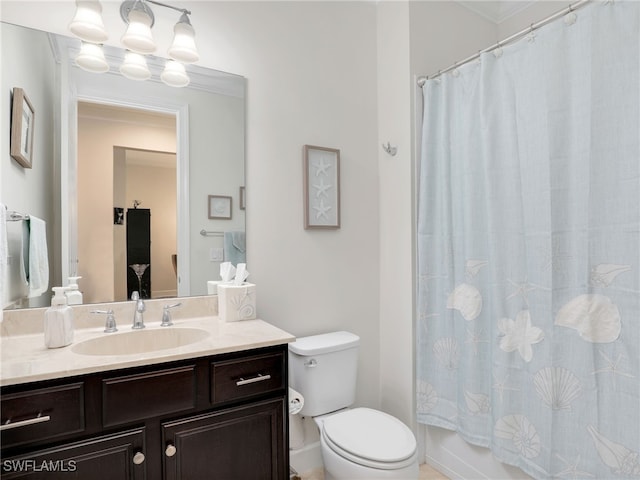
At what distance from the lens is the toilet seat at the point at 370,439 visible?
145 cm

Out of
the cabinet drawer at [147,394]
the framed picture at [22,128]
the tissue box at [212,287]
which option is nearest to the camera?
the cabinet drawer at [147,394]

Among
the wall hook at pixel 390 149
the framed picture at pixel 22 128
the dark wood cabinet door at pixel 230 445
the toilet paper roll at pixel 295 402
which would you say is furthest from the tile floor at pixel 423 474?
the framed picture at pixel 22 128

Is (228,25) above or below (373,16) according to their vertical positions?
below

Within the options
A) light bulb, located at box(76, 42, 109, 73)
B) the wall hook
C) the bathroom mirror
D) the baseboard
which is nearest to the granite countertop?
the bathroom mirror

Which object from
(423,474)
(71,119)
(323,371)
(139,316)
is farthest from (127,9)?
(423,474)

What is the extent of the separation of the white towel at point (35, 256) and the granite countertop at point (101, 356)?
0.19m

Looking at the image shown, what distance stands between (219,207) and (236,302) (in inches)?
18.4

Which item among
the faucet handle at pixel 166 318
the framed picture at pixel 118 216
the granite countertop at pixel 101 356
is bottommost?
the granite countertop at pixel 101 356

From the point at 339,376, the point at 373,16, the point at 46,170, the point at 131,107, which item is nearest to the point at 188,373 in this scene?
the point at 339,376

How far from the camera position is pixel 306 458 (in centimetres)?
202

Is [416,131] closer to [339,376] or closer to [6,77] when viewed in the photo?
[339,376]

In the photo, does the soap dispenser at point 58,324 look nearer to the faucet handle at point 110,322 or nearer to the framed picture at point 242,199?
the faucet handle at point 110,322

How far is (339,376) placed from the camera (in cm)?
190

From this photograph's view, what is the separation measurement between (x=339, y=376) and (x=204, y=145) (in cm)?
131
